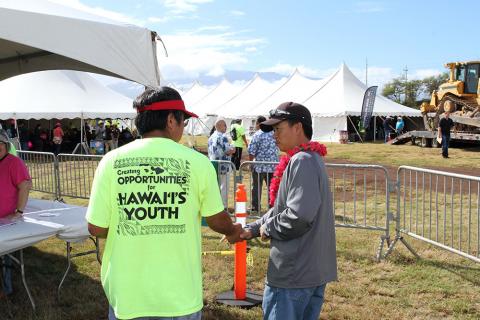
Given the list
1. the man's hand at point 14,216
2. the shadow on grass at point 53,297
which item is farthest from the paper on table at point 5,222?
the shadow on grass at point 53,297

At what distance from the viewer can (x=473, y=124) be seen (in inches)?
833

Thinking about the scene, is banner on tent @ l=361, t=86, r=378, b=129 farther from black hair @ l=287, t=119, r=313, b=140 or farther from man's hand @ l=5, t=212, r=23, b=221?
black hair @ l=287, t=119, r=313, b=140

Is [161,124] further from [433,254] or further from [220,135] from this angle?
[220,135]

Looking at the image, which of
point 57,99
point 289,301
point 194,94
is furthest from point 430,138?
point 194,94

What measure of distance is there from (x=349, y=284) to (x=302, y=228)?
2.95 m

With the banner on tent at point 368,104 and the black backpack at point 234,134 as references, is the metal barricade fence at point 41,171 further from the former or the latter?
the banner on tent at point 368,104

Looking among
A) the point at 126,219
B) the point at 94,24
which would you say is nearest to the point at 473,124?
the point at 94,24

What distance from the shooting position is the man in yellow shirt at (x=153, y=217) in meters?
2.16

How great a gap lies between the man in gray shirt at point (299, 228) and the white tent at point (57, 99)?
58.8ft

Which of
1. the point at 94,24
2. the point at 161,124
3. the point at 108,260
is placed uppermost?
the point at 94,24

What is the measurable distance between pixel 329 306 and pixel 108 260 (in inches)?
113

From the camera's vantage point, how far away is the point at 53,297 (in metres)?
4.84

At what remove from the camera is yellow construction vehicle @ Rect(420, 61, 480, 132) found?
22.7 metres

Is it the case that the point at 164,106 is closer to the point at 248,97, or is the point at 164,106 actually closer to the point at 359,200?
the point at 359,200
